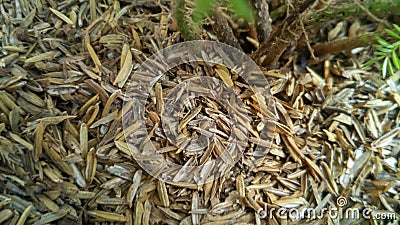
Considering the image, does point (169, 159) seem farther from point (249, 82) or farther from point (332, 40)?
point (332, 40)

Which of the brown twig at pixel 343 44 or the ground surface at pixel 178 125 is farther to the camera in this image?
the brown twig at pixel 343 44

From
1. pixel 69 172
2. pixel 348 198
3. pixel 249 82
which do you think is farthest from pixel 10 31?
pixel 348 198

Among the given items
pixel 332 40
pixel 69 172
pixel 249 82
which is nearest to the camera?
pixel 69 172

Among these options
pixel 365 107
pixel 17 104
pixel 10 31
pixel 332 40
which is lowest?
pixel 365 107

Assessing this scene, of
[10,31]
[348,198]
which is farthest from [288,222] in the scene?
[10,31]

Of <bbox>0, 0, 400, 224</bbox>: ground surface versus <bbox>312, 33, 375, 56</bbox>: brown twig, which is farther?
<bbox>312, 33, 375, 56</bbox>: brown twig

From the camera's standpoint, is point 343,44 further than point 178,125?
Yes

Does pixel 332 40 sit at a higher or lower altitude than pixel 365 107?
higher

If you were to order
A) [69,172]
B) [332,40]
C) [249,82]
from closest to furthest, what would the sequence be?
[69,172] → [249,82] → [332,40]

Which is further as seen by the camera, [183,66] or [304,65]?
[304,65]

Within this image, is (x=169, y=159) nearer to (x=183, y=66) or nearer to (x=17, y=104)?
(x=183, y=66)
